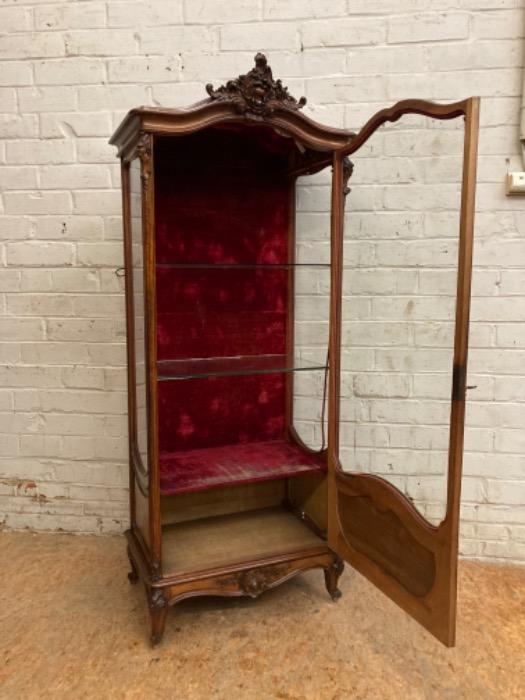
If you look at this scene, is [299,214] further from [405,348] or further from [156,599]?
[156,599]

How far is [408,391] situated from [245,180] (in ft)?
3.47

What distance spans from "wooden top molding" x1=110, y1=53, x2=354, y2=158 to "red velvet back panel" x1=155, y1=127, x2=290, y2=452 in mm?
297

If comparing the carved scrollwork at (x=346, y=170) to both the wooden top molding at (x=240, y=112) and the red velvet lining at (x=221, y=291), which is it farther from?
the red velvet lining at (x=221, y=291)

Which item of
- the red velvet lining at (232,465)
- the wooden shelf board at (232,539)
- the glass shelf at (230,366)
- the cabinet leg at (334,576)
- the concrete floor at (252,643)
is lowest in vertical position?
the concrete floor at (252,643)

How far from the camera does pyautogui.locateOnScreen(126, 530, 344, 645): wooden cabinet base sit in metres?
1.93

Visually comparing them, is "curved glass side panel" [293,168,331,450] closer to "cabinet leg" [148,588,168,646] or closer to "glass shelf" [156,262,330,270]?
"glass shelf" [156,262,330,270]

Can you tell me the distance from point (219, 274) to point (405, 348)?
2.63 feet

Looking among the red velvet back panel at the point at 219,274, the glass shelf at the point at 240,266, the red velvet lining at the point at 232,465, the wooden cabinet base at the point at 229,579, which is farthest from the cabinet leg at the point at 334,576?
the glass shelf at the point at 240,266

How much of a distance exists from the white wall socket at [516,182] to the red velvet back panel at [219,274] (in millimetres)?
881

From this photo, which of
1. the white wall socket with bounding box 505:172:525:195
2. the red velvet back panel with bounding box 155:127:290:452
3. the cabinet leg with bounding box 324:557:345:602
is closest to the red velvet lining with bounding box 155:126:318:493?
the red velvet back panel with bounding box 155:127:290:452

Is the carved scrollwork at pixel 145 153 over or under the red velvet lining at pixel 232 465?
over

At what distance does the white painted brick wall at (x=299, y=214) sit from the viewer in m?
2.25

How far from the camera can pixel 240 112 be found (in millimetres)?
1797

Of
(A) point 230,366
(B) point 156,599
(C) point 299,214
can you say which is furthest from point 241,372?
(B) point 156,599
